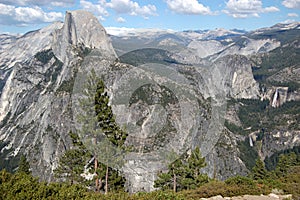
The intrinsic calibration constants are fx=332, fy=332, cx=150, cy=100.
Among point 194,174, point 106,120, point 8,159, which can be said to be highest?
point 106,120

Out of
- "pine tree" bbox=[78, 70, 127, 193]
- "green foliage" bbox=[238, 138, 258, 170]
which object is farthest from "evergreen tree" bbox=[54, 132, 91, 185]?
"green foliage" bbox=[238, 138, 258, 170]

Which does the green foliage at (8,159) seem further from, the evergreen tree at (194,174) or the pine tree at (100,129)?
the pine tree at (100,129)

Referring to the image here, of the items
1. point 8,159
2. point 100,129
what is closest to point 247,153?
point 8,159

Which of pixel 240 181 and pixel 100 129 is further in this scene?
pixel 100 129

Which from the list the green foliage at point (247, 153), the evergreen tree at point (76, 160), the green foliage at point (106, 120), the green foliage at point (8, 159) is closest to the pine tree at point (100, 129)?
the green foliage at point (106, 120)

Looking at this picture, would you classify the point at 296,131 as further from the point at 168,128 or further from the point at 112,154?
the point at 112,154

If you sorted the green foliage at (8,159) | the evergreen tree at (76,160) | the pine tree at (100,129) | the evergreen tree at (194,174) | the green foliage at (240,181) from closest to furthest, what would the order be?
the green foliage at (240,181) < the pine tree at (100,129) < the evergreen tree at (76,160) < the evergreen tree at (194,174) < the green foliage at (8,159)

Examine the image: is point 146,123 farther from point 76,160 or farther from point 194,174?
point 76,160

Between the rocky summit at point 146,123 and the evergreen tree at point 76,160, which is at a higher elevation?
the evergreen tree at point 76,160

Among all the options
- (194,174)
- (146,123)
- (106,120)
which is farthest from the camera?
(146,123)

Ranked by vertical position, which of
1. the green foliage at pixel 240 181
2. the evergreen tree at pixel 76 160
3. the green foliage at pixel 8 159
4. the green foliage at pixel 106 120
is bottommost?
the green foliage at pixel 8 159

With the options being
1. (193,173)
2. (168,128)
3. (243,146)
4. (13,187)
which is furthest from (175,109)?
(243,146)

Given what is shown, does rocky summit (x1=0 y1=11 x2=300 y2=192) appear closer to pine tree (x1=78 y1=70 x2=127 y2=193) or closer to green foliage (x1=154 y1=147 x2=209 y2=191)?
pine tree (x1=78 y1=70 x2=127 y2=193)

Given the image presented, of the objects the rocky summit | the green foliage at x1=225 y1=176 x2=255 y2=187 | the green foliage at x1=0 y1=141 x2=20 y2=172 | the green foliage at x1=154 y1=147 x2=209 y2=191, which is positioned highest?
the green foliage at x1=225 y1=176 x2=255 y2=187
